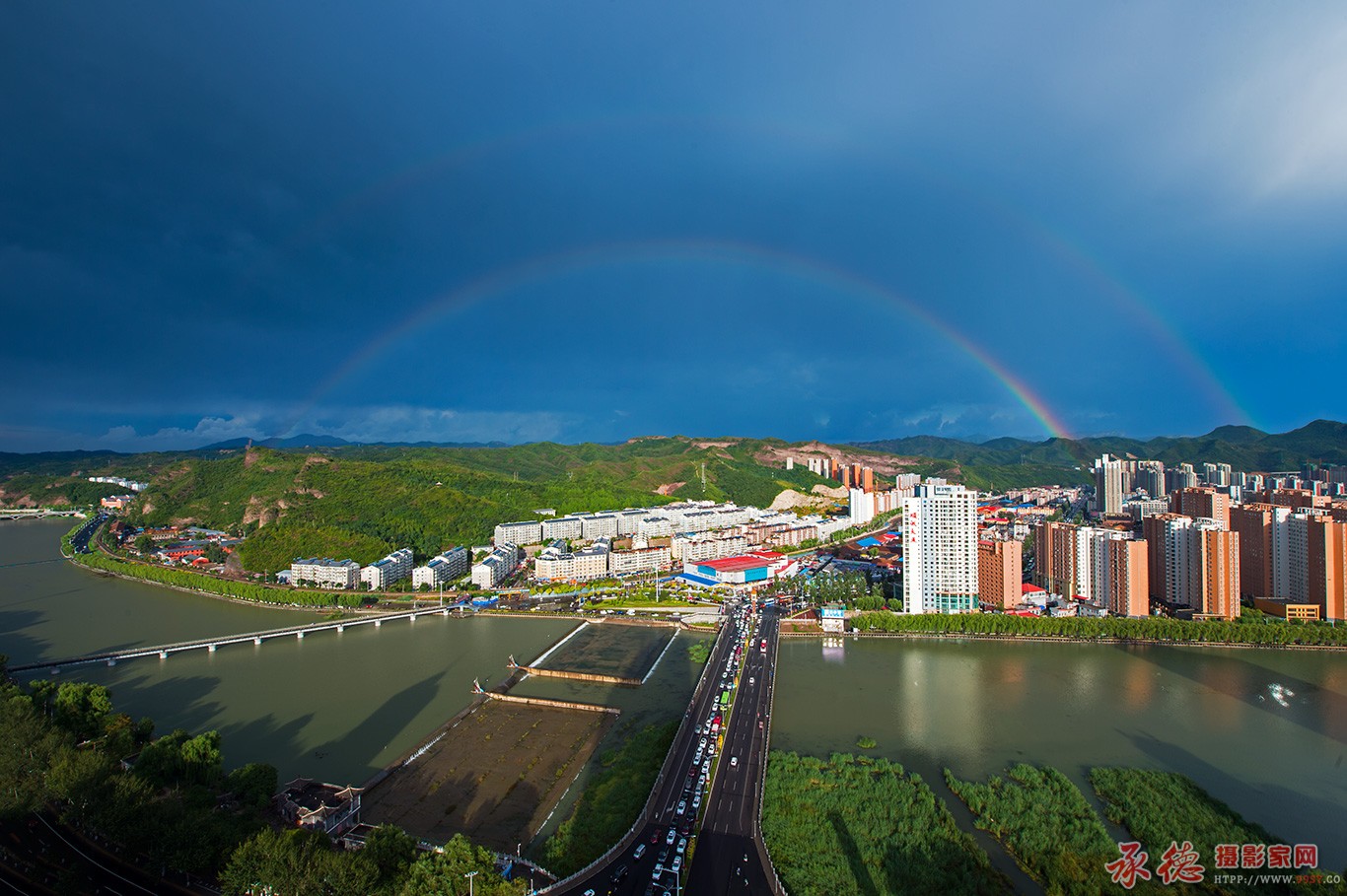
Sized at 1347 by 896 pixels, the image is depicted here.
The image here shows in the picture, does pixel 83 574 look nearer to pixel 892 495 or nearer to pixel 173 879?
pixel 173 879

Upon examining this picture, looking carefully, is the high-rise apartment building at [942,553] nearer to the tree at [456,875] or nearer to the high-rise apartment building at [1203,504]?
the high-rise apartment building at [1203,504]

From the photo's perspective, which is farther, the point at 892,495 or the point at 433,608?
the point at 892,495

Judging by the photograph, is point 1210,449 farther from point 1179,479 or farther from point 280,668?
point 280,668

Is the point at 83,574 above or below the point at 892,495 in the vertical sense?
below

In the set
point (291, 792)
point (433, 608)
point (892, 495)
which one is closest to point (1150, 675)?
point (291, 792)

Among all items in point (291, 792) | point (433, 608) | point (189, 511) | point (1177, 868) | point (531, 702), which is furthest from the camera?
point (189, 511)

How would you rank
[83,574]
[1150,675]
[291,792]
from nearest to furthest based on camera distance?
[291,792], [1150,675], [83,574]

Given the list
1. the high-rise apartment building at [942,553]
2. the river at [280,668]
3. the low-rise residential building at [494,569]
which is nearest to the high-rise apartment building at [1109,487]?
the high-rise apartment building at [942,553]
